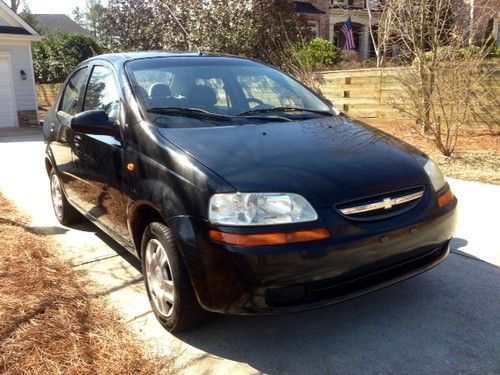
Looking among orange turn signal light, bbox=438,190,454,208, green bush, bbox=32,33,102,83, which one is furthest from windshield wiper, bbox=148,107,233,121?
green bush, bbox=32,33,102,83

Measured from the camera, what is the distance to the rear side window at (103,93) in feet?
12.3

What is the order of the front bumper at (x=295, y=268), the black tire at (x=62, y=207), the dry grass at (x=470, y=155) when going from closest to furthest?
1. the front bumper at (x=295, y=268)
2. the black tire at (x=62, y=207)
3. the dry grass at (x=470, y=155)

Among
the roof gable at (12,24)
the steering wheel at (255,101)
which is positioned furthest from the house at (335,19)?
the steering wheel at (255,101)

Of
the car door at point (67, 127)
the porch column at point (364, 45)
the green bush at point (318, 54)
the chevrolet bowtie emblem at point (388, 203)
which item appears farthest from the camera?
the porch column at point (364, 45)

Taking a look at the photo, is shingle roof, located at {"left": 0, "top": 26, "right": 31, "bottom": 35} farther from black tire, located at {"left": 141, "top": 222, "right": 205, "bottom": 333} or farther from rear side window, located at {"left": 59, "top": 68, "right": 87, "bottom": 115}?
black tire, located at {"left": 141, "top": 222, "right": 205, "bottom": 333}

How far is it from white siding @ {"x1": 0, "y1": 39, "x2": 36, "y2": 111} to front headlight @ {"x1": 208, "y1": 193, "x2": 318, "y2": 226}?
1617cm

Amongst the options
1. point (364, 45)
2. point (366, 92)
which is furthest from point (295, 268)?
point (364, 45)

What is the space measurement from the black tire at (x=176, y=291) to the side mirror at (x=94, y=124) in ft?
2.64

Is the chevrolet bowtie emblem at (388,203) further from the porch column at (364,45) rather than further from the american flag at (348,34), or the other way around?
the porch column at (364,45)

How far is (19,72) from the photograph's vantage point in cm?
1664

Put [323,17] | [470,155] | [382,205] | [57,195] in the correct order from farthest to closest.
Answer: [323,17], [470,155], [57,195], [382,205]

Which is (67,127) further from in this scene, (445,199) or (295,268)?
(445,199)

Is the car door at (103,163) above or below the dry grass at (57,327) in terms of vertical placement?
above

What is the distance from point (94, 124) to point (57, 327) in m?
1.34
